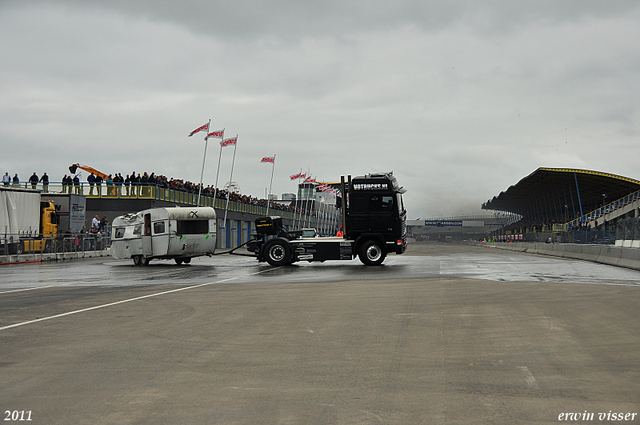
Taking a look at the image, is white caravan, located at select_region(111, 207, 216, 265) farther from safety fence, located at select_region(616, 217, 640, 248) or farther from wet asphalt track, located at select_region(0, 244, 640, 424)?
safety fence, located at select_region(616, 217, 640, 248)

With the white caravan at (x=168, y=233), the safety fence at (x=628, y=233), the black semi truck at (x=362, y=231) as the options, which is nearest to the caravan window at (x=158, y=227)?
the white caravan at (x=168, y=233)

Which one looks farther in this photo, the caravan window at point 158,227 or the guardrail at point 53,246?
the guardrail at point 53,246

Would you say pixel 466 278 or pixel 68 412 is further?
pixel 466 278

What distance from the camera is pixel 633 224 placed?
89.9 feet

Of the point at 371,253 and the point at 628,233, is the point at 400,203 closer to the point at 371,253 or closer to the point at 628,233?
the point at 371,253

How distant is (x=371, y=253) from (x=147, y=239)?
9.98 meters

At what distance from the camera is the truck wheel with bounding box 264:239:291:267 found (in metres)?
26.2

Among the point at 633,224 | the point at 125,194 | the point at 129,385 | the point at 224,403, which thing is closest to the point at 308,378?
the point at 224,403

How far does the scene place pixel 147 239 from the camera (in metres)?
28.4

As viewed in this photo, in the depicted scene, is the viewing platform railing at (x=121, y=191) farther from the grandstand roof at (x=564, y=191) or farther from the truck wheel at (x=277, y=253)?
the grandstand roof at (x=564, y=191)

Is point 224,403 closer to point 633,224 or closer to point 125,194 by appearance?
point 633,224

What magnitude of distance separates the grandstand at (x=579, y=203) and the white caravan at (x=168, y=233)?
18.5m

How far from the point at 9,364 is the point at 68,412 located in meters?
2.20

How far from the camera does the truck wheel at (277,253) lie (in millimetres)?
26172
